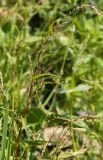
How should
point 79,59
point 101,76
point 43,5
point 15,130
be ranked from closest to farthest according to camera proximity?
1. point 15,130
2. point 79,59
3. point 101,76
4. point 43,5

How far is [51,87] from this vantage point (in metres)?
2.39

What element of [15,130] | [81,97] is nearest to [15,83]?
[81,97]

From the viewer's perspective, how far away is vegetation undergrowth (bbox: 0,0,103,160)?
1.50m

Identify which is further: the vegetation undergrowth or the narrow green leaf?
the vegetation undergrowth

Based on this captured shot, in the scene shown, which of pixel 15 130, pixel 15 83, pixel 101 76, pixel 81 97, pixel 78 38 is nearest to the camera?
pixel 15 130

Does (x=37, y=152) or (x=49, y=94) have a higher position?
(x=49, y=94)

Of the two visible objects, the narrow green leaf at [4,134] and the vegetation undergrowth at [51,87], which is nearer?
the narrow green leaf at [4,134]

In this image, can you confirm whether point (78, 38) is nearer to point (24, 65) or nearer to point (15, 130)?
point (24, 65)

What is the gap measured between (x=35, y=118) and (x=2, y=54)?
2.35 ft

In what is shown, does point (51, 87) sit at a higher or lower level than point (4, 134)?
higher

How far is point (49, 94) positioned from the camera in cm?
233

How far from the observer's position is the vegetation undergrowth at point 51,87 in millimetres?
1505

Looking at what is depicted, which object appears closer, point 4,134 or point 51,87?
point 4,134

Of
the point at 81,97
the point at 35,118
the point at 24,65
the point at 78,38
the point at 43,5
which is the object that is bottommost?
the point at 35,118
